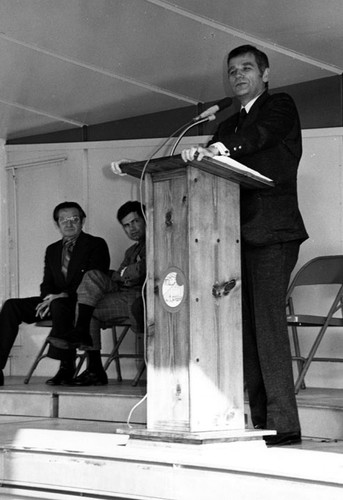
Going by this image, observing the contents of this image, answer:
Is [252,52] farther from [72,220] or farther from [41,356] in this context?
[41,356]

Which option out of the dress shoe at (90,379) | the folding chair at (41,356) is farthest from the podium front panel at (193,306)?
the folding chair at (41,356)

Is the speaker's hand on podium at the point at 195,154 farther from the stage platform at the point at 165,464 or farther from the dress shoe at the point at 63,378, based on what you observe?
the dress shoe at the point at 63,378

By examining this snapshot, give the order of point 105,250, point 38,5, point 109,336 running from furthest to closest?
point 109,336 → point 105,250 → point 38,5

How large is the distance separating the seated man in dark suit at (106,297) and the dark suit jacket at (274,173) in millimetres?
2243

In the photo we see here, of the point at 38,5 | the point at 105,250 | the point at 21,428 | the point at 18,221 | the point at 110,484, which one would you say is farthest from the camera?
the point at 18,221

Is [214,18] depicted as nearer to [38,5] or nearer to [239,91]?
[38,5]

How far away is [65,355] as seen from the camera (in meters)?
6.11

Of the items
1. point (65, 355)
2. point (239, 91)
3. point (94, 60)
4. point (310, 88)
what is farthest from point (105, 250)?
point (239, 91)

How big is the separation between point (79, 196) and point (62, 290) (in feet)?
3.42

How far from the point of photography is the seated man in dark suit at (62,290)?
19.9 ft

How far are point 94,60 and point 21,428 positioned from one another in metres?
2.44

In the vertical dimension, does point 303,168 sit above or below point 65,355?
above

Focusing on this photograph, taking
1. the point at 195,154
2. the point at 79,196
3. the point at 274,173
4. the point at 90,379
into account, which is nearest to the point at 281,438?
the point at 274,173

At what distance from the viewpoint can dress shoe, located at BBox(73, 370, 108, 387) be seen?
19.6ft
